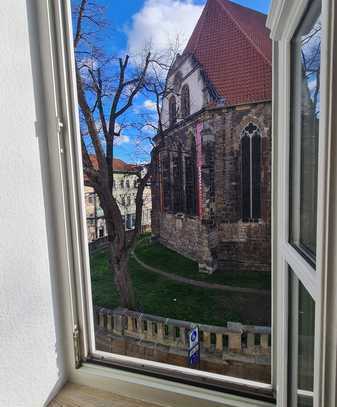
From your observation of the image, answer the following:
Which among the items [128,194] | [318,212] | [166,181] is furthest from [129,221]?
[318,212]

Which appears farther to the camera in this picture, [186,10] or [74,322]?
[186,10]

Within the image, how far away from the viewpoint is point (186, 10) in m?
1.06

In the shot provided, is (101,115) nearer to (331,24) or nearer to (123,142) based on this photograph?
(123,142)

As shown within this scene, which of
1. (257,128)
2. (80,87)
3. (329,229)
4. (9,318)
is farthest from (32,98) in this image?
(329,229)

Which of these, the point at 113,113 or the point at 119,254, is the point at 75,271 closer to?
the point at 119,254

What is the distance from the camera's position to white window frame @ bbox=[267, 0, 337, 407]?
37 cm

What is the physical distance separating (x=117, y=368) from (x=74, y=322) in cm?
23

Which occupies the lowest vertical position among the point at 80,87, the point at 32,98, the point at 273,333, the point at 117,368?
the point at 117,368

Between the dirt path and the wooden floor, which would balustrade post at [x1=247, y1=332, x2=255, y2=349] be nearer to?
the dirt path

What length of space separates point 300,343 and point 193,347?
1.86 feet

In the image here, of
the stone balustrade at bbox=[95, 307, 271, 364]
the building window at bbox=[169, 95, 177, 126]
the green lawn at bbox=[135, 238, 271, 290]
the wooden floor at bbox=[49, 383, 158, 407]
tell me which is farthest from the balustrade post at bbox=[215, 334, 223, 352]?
the building window at bbox=[169, 95, 177, 126]

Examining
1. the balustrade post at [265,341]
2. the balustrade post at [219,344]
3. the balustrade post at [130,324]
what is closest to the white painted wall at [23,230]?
the balustrade post at [130,324]

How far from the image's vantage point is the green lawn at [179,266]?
1050 millimetres

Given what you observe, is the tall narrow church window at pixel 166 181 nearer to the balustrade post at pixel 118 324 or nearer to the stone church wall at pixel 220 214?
the stone church wall at pixel 220 214
